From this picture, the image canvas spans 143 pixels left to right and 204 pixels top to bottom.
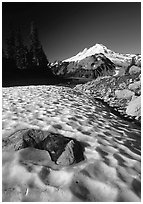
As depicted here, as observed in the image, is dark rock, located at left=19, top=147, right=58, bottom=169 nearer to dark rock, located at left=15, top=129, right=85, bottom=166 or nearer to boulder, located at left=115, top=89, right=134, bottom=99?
dark rock, located at left=15, top=129, right=85, bottom=166

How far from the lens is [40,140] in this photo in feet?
12.5

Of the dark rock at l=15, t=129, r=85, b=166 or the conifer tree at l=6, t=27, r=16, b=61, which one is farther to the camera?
the conifer tree at l=6, t=27, r=16, b=61

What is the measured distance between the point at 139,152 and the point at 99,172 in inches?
60.6

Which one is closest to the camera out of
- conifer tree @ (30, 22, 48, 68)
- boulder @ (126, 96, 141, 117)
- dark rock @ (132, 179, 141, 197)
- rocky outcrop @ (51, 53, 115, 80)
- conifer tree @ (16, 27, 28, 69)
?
dark rock @ (132, 179, 141, 197)

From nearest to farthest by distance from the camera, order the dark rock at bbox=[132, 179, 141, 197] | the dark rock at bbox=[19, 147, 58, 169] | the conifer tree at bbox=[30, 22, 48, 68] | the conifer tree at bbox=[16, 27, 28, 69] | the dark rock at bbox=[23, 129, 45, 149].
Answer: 1. the dark rock at bbox=[132, 179, 141, 197]
2. the dark rock at bbox=[19, 147, 58, 169]
3. the dark rock at bbox=[23, 129, 45, 149]
4. the conifer tree at bbox=[16, 27, 28, 69]
5. the conifer tree at bbox=[30, 22, 48, 68]

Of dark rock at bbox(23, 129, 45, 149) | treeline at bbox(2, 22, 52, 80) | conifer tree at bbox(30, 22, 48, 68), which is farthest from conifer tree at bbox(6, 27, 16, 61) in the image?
dark rock at bbox(23, 129, 45, 149)

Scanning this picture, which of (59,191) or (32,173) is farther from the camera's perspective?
(32,173)

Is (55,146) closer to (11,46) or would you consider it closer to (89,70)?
(11,46)

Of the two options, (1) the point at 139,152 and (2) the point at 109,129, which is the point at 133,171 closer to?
(1) the point at 139,152

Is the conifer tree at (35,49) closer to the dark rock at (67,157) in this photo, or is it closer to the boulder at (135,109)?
the boulder at (135,109)

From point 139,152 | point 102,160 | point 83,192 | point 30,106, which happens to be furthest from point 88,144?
point 30,106

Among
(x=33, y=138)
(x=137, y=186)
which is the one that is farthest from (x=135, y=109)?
(x=33, y=138)

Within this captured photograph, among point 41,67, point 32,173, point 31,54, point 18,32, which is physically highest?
point 18,32

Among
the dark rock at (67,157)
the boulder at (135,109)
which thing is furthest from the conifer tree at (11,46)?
the dark rock at (67,157)
